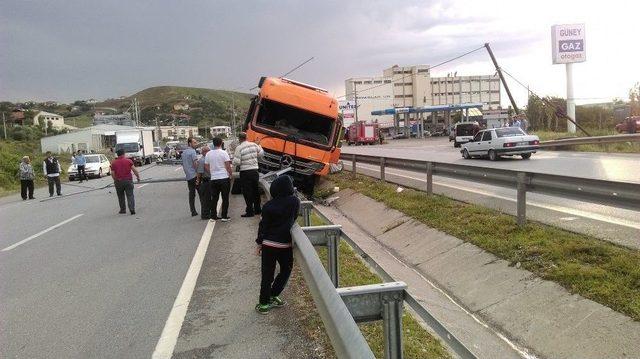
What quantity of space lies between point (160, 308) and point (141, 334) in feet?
2.42

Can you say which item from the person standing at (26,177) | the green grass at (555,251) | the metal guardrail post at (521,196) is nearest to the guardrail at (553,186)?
the metal guardrail post at (521,196)

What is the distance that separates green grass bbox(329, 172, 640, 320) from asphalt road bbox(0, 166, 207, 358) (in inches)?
161

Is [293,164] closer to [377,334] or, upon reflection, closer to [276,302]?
[276,302]

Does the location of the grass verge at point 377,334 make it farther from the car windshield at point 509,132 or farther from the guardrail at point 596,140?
the guardrail at point 596,140

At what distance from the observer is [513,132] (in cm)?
2289

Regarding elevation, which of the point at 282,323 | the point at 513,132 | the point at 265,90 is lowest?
the point at 282,323

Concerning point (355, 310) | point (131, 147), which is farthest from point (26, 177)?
point (131, 147)

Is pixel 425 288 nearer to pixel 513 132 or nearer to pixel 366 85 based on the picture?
pixel 513 132

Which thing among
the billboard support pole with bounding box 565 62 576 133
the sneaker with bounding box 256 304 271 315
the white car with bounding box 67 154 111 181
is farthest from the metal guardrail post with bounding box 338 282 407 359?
the billboard support pole with bounding box 565 62 576 133

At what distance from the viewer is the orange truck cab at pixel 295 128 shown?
47.6 feet

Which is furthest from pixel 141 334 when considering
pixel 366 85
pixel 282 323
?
pixel 366 85

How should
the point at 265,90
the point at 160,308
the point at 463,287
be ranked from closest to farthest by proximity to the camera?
the point at 160,308 → the point at 463,287 → the point at 265,90

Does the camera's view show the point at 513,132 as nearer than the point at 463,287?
No

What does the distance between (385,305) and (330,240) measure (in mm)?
2069
